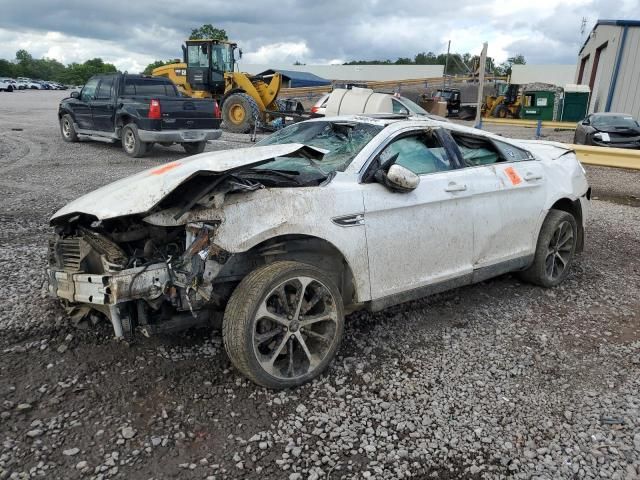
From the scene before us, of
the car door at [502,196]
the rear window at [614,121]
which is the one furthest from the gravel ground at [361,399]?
the rear window at [614,121]

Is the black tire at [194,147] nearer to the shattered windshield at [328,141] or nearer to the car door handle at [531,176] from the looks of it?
the shattered windshield at [328,141]

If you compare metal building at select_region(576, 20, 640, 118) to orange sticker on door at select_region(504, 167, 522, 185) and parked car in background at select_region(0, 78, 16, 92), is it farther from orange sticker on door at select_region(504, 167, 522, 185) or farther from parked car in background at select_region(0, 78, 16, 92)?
parked car in background at select_region(0, 78, 16, 92)

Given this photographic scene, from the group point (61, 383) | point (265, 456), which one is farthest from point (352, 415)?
point (61, 383)

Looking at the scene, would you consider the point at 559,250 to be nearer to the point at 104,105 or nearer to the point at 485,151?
the point at 485,151

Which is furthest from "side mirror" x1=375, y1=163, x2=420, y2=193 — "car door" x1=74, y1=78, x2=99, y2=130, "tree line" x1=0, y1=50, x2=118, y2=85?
"tree line" x1=0, y1=50, x2=118, y2=85

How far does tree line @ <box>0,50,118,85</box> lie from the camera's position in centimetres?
10150

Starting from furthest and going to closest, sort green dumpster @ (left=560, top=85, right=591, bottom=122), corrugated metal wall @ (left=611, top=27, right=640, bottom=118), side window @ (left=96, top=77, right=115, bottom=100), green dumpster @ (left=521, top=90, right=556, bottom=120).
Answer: green dumpster @ (left=521, top=90, right=556, bottom=120), green dumpster @ (left=560, top=85, right=591, bottom=122), corrugated metal wall @ (left=611, top=27, right=640, bottom=118), side window @ (left=96, top=77, right=115, bottom=100)

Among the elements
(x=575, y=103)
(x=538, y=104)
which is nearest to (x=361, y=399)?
(x=538, y=104)

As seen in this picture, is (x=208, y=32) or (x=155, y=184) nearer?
(x=155, y=184)

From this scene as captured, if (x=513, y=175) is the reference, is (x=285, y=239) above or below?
below

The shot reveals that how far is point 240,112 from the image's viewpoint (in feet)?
57.9

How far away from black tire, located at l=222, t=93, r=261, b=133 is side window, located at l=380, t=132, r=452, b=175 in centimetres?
1331

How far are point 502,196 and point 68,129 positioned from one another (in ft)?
43.7

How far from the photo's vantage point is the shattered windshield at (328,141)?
3.77 meters
